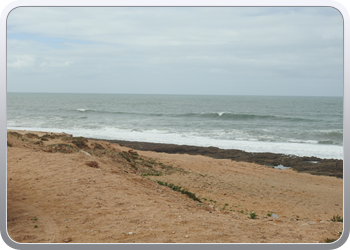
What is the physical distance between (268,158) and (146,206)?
46.1 ft

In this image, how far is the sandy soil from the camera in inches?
165

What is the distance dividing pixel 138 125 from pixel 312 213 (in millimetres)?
28000

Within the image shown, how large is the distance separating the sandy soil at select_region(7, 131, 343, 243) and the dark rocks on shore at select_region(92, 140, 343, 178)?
4295 mm

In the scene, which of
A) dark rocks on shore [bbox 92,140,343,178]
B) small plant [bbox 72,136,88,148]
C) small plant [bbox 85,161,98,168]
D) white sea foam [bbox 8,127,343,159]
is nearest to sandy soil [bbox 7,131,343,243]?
small plant [bbox 85,161,98,168]

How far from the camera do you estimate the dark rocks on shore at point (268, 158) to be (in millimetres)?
15703

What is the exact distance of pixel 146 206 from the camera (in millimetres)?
5598

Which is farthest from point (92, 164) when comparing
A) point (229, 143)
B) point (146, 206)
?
point (229, 143)

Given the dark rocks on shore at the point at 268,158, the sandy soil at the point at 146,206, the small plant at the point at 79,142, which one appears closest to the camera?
the sandy soil at the point at 146,206

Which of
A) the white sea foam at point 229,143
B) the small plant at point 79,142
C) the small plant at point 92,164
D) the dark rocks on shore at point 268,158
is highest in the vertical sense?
the small plant at point 79,142

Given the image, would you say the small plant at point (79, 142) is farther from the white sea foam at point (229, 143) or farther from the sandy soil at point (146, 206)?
the white sea foam at point (229, 143)

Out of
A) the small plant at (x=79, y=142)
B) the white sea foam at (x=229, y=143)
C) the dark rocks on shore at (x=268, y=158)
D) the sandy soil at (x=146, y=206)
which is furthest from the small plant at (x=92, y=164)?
the white sea foam at (x=229, y=143)

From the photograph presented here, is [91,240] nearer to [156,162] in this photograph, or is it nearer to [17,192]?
[17,192]

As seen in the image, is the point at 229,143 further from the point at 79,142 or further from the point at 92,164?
the point at 92,164

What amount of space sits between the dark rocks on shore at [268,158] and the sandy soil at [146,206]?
14.1 ft
